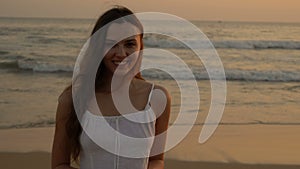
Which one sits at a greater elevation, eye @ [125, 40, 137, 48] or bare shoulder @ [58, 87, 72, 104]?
eye @ [125, 40, 137, 48]

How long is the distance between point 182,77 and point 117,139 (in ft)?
45.2

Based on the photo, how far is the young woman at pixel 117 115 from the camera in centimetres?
216

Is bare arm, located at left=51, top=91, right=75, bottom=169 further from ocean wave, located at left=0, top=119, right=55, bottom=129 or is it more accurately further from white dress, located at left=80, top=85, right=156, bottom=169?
ocean wave, located at left=0, top=119, right=55, bottom=129

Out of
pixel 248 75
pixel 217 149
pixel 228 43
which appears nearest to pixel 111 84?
pixel 217 149

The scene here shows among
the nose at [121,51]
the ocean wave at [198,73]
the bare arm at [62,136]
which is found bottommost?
the ocean wave at [198,73]

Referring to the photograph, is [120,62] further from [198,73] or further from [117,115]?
[198,73]

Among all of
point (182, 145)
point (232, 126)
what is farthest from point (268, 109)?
point (182, 145)

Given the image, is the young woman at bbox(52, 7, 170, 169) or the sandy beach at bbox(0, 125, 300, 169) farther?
the sandy beach at bbox(0, 125, 300, 169)

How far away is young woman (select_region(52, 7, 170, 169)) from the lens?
7.08 feet

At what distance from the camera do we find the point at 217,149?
7.25 m

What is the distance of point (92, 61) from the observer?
2.24 m

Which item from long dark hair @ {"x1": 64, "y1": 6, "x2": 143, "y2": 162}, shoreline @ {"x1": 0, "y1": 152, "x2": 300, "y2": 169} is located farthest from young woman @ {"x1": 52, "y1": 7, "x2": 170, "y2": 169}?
shoreline @ {"x1": 0, "y1": 152, "x2": 300, "y2": 169}

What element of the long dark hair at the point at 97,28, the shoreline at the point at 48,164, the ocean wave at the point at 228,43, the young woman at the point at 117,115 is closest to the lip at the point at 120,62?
the young woman at the point at 117,115

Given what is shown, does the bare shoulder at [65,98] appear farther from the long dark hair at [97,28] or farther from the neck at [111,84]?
the neck at [111,84]
